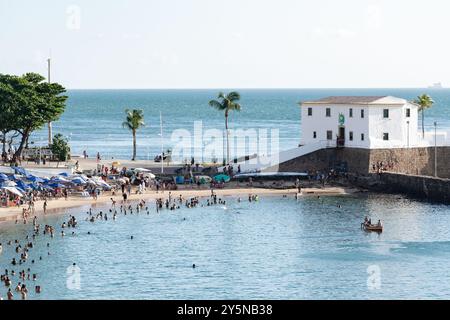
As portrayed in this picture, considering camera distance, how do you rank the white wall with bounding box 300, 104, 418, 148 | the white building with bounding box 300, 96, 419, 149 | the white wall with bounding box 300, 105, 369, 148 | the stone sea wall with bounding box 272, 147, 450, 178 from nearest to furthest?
the white wall with bounding box 300, 104, 418, 148
the white building with bounding box 300, 96, 419, 149
the stone sea wall with bounding box 272, 147, 450, 178
the white wall with bounding box 300, 105, 369, 148

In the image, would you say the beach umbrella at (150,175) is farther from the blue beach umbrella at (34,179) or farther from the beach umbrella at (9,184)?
the beach umbrella at (9,184)

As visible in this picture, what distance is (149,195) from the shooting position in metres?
84.7

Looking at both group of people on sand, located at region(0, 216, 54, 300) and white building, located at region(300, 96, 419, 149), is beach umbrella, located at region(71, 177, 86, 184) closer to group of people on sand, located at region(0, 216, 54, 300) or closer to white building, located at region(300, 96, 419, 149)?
group of people on sand, located at region(0, 216, 54, 300)

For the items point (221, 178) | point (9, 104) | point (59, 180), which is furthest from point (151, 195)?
point (9, 104)

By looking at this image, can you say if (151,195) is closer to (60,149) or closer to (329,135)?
(60,149)

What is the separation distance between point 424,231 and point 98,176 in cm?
3579

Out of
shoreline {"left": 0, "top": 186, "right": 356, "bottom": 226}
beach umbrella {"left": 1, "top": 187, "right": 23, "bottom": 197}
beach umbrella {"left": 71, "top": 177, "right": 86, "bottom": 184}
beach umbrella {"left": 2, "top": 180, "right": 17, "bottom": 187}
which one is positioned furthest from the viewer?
beach umbrella {"left": 71, "top": 177, "right": 86, "bottom": 184}

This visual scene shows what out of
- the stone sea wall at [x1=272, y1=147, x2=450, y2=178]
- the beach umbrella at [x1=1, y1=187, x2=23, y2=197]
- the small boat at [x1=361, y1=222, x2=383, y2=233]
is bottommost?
the small boat at [x1=361, y1=222, x2=383, y2=233]

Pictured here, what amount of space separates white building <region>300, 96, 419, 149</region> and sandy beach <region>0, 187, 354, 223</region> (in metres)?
6.57

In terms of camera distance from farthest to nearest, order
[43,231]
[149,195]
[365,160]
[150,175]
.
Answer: [365,160]
[150,175]
[149,195]
[43,231]

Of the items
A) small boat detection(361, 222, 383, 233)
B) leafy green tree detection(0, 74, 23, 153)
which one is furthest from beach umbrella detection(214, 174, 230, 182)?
small boat detection(361, 222, 383, 233)

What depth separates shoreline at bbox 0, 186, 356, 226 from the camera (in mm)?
74375

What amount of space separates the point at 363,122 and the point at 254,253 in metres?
35.8

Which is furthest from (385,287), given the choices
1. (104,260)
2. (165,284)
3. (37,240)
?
(37,240)
